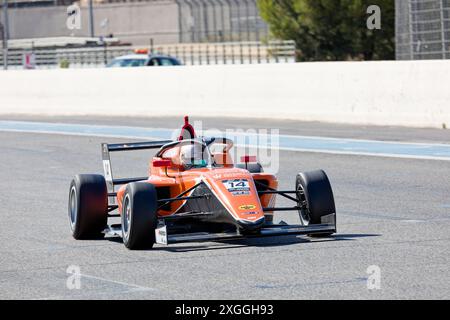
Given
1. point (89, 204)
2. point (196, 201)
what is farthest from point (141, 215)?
point (89, 204)

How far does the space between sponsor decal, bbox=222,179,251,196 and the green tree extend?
30504 mm

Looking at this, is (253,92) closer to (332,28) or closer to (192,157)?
(332,28)

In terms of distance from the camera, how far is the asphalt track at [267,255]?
809cm

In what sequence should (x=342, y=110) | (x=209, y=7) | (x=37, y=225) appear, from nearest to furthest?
1. (x=37, y=225)
2. (x=342, y=110)
3. (x=209, y=7)

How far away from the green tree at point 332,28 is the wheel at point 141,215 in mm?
30704

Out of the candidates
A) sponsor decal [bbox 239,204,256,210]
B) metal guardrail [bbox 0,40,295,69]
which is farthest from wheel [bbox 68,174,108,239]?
metal guardrail [bbox 0,40,295,69]

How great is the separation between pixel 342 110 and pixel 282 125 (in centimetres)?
137

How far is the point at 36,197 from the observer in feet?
47.4

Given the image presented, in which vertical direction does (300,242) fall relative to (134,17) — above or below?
below

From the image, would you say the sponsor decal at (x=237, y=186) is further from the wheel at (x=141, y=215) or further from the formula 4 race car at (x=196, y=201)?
the wheel at (x=141, y=215)

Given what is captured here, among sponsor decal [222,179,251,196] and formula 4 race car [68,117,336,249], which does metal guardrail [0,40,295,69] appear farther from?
sponsor decal [222,179,251,196]

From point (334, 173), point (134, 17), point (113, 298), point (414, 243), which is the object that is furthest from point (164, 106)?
point (134, 17)

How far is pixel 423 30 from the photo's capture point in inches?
1101

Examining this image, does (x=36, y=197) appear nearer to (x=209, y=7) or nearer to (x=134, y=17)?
(x=209, y=7)
